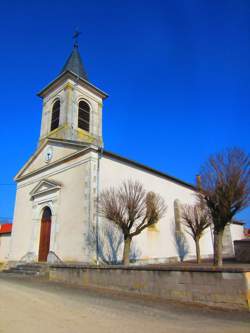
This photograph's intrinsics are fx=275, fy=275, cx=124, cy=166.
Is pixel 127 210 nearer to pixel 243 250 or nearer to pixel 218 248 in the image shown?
pixel 218 248

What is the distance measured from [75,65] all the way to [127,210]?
1573 cm

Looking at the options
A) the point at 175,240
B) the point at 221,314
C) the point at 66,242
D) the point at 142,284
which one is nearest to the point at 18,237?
the point at 66,242

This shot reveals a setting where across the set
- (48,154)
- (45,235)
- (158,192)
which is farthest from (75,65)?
(45,235)

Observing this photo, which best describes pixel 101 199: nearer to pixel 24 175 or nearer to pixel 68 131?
pixel 68 131

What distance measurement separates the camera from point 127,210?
13109 millimetres

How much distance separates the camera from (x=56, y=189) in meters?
16.9

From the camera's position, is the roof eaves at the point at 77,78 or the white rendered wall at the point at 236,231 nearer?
the roof eaves at the point at 77,78

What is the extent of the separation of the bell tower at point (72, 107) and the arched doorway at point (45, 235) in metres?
5.30

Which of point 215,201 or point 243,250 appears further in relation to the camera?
point 243,250

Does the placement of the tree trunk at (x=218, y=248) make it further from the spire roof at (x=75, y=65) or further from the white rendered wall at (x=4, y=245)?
the white rendered wall at (x=4, y=245)

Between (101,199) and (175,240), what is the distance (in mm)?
8204

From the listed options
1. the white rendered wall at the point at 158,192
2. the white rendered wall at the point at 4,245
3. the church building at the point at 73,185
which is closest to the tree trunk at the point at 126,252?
the church building at the point at 73,185

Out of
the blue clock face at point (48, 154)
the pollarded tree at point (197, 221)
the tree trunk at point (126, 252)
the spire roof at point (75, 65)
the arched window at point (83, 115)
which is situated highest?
the spire roof at point (75, 65)

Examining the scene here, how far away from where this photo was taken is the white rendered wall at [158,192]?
16.2 metres
